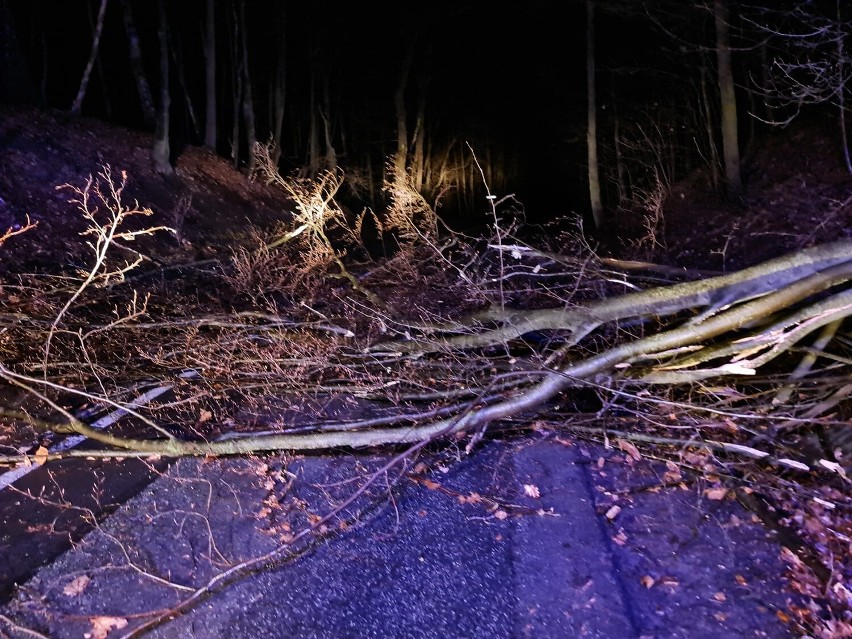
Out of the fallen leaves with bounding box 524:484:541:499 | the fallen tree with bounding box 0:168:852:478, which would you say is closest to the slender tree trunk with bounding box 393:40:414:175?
the fallen tree with bounding box 0:168:852:478

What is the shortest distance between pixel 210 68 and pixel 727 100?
15.7 metres

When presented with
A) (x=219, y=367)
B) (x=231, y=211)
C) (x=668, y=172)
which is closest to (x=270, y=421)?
(x=219, y=367)

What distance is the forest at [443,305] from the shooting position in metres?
4.88

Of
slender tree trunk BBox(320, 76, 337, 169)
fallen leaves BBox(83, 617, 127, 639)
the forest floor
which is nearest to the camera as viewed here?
fallen leaves BBox(83, 617, 127, 639)

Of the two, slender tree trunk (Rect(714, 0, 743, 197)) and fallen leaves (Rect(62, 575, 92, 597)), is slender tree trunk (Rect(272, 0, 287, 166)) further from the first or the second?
fallen leaves (Rect(62, 575, 92, 597))

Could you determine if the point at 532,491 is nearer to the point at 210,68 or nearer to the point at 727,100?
the point at 727,100

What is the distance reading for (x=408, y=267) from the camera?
1007 cm

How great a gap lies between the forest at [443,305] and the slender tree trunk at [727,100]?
0.28ft

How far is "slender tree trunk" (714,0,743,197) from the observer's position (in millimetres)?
14693

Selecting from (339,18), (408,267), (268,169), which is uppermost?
(339,18)

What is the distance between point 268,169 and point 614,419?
7977 mm

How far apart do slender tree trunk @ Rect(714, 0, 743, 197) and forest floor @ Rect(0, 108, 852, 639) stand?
58cm

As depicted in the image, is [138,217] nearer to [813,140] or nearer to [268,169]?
[268,169]

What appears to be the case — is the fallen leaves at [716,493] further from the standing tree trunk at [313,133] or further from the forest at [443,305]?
the standing tree trunk at [313,133]
